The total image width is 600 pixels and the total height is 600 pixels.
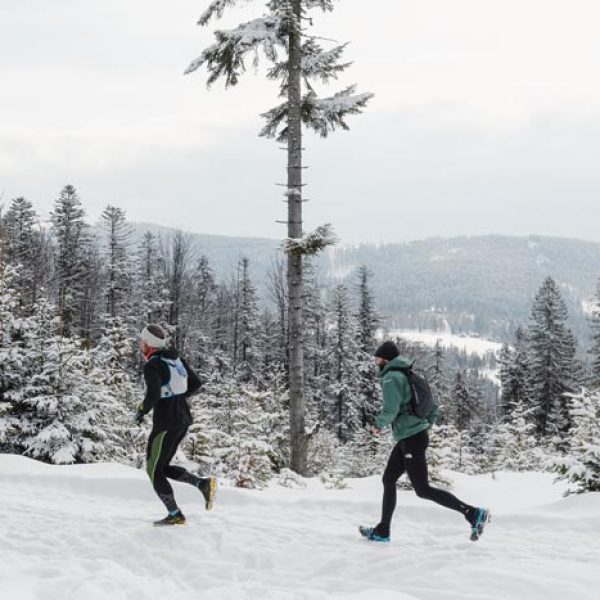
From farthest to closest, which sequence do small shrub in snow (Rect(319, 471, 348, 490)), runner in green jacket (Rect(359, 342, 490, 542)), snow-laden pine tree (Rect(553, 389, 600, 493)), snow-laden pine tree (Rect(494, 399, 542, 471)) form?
snow-laden pine tree (Rect(494, 399, 542, 471)) → small shrub in snow (Rect(319, 471, 348, 490)) → snow-laden pine tree (Rect(553, 389, 600, 493)) → runner in green jacket (Rect(359, 342, 490, 542))

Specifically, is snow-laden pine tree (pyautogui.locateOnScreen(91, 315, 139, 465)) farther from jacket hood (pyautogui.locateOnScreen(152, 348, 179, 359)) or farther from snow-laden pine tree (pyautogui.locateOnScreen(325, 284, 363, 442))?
snow-laden pine tree (pyautogui.locateOnScreen(325, 284, 363, 442))

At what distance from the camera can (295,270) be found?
12.0 meters

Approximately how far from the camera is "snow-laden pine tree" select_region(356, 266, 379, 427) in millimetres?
40469

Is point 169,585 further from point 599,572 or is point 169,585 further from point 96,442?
point 96,442

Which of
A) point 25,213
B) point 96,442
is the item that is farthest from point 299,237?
point 25,213

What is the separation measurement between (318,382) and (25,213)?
23.6 meters

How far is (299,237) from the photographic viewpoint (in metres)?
11.9

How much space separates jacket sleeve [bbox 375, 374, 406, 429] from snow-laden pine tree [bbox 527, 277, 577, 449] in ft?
113

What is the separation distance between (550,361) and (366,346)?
38.0 feet

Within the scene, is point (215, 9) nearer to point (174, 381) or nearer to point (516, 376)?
point (174, 381)

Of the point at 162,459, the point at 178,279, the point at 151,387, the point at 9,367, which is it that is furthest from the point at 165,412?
the point at 178,279

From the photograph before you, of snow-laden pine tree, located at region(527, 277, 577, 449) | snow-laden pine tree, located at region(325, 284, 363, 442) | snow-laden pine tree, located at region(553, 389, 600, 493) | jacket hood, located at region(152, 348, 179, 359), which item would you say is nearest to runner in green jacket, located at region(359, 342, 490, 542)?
jacket hood, located at region(152, 348, 179, 359)

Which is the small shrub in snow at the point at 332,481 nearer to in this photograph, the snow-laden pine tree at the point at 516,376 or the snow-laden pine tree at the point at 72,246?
the snow-laden pine tree at the point at 72,246

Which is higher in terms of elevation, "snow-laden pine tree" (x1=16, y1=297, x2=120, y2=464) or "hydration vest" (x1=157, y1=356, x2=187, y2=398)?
"hydration vest" (x1=157, y1=356, x2=187, y2=398)
